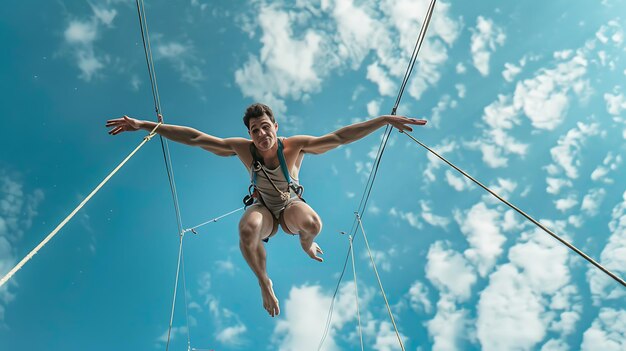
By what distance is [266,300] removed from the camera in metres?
3.00

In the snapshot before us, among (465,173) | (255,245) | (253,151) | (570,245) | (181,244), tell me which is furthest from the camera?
(181,244)

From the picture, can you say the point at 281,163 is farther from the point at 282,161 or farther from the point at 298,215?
the point at 298,215

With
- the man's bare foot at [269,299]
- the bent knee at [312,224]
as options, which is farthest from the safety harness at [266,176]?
the man's bare foot at [269,299]

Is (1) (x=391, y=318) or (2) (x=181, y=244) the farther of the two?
(2) (x=181, y=244)

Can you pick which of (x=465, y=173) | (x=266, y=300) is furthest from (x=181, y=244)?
(x=465, y=173)

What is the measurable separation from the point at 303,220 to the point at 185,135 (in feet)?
3.49

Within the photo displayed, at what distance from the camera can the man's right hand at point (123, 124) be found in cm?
271

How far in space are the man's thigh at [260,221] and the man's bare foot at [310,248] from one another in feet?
0.80

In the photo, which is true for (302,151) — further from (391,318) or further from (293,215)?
(391,318)

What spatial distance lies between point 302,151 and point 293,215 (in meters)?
0.52

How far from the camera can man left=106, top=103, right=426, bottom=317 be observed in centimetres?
276

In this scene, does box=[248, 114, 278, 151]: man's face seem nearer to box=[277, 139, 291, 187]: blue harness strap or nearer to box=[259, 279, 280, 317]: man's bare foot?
box=[277, 139, 291, 187]: blue harness strap

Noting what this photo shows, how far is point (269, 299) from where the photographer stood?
9.79 ft

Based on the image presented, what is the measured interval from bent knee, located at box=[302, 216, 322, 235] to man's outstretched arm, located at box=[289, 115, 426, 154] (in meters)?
0.54
